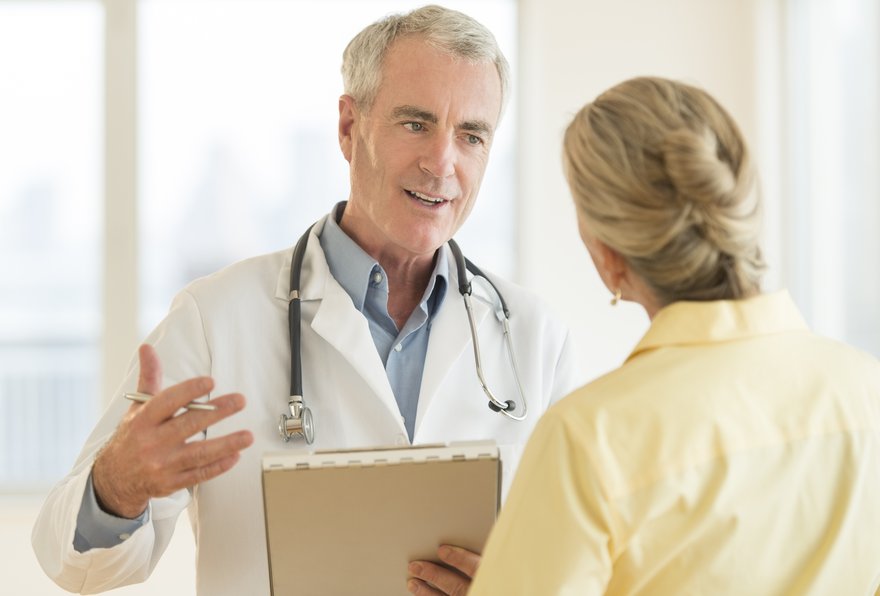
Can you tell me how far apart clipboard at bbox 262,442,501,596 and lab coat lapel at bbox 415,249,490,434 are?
347mm

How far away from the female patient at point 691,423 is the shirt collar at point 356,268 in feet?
2.19

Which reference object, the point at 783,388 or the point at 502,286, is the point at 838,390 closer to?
the point at 783,388

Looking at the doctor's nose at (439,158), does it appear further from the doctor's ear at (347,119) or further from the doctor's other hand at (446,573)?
the doctor's other hand at (446,573)

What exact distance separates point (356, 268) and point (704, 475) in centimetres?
87

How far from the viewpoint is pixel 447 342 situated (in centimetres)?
166

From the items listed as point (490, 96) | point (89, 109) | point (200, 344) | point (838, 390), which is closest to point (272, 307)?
point (200, 344)

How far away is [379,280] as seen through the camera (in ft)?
5.53

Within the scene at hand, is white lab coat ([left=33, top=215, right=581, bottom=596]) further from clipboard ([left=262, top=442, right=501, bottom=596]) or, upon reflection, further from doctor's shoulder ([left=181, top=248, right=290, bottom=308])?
clipboard ([left=262, top=442, right=501, bottom=596])

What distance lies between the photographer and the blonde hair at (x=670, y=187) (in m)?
0.97

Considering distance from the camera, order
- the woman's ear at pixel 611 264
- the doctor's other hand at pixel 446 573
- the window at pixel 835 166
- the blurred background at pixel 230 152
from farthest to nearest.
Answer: the blurred background at pixel 230 152, the window at pixel 835 166, the doctor's other hand at pixel 446 573, the woman's ear at pixel 611 264

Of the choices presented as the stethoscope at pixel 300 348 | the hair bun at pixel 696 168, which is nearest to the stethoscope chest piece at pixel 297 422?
the stethoscope at pixel 300 348

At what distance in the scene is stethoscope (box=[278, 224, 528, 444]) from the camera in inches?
57.8

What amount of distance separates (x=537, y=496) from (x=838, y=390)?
0.32 m

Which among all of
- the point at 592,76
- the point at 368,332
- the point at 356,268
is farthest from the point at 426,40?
the point at 592,76
